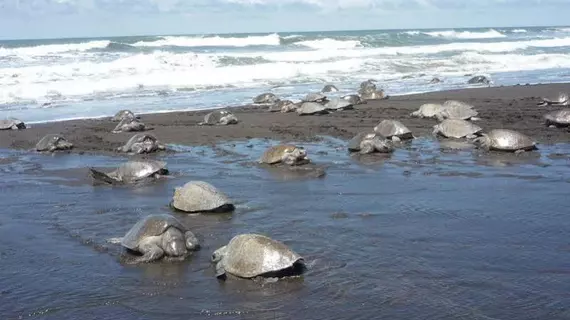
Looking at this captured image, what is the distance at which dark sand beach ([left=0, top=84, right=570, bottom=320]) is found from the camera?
15.7 feet

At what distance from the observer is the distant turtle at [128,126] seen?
13773mm

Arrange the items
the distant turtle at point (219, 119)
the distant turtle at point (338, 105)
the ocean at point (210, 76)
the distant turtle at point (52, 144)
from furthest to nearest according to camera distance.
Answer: the ocean at point (210, 76), the distant turtle at point (338, 105), the distant turtle at point (219, 119), the distant turtle at point (52, 144)

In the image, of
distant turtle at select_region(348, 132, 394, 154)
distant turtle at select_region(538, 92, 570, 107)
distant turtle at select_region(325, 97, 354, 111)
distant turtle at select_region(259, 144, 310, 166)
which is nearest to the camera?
distant turtle at select_region(259, 144, 310, 166)

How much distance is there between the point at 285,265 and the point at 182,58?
105ft

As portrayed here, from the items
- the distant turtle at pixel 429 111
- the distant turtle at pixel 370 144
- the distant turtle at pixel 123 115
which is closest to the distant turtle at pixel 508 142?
the distant turtle at pixel 370 144

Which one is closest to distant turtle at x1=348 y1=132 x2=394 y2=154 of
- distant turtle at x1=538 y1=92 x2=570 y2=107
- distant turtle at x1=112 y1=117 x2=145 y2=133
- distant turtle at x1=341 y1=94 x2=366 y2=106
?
distant turtle at x1=112 y1=117 x2=145 y2=133

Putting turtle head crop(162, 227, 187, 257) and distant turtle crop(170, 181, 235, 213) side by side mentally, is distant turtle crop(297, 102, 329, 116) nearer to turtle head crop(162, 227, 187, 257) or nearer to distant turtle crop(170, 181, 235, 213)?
distant turtle crop(170, 181, 235, 213)

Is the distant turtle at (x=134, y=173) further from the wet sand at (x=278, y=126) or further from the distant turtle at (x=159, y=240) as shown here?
the distant turtle at (x=159, y=240)

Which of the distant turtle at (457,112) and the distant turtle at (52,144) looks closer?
the distant turtle at (52,144)

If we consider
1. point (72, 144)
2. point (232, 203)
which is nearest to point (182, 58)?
point (72, 144)

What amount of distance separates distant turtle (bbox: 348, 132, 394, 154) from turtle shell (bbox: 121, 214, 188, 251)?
17.6ft

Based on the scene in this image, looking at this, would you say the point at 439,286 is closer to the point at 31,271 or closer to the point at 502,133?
the point at 31,271

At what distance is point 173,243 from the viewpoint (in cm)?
580

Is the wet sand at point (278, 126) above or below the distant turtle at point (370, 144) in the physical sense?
below
